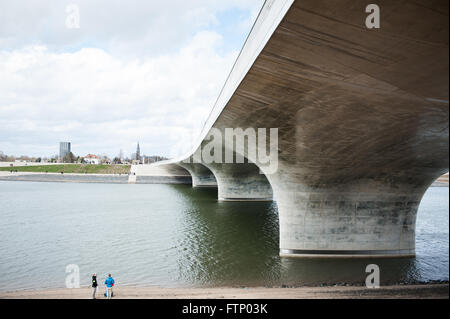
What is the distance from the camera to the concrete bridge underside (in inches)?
202

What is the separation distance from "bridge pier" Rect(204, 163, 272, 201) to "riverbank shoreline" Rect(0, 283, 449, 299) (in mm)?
27687

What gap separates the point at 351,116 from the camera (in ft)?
30.7

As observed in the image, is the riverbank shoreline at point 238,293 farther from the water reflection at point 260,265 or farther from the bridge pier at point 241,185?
the bridge pier at point 241,185

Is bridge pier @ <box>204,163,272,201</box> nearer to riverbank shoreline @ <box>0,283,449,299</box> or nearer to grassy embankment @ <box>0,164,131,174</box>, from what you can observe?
riverbank shoreline @ <box>0,283,449,299</box>

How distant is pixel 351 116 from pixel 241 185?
104ft

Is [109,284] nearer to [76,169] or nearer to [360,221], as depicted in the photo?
[360,221]

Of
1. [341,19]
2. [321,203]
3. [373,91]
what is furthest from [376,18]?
[321,203]

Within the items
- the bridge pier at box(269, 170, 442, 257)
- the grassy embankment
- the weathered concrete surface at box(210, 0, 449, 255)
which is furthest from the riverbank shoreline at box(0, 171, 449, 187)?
the bridge pier at box(269, 170, 442, 257)

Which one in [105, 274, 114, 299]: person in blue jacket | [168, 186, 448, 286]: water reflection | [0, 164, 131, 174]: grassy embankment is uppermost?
[0, 164, 131, 174]: grassy embankment

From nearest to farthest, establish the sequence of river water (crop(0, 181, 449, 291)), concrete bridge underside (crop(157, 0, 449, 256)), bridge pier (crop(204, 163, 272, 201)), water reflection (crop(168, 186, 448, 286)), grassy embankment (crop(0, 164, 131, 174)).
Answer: concrete bridge underside (crop(157, 0, 449, 256)) → water reflection (crop(168, 186, 448, 286)) → river water (crop(0, 181, 449, 291)) → bridge pier (crop(204, 163, 272, 201)) → grassy embankment (crop(0, 164, 131, 174))

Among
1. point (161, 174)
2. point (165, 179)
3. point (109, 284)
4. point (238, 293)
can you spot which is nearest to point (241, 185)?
point (238, 293)

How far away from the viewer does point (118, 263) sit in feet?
47.3

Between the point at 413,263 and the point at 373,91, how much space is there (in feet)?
30.6
